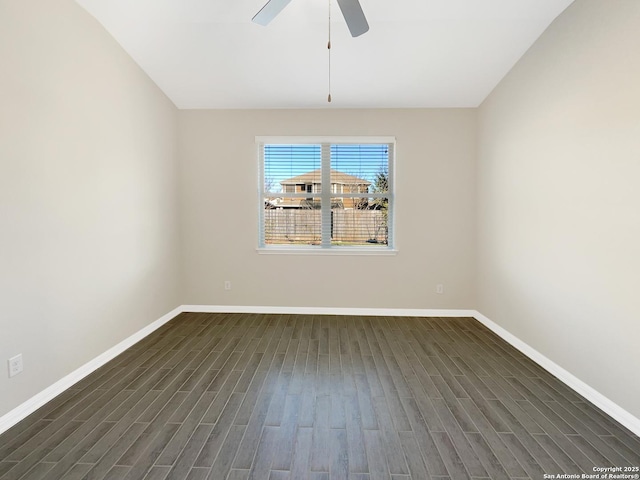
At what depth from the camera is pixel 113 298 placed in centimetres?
291

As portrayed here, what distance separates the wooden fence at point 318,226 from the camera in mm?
4176

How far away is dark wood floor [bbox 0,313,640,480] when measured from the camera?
163 centimetres

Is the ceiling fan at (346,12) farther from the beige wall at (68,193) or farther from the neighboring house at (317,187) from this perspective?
the neighboring house at (317,187)

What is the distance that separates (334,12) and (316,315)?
3.31m

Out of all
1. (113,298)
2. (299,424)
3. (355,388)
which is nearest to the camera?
(299,424)

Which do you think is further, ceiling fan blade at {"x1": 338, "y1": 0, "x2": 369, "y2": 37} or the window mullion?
the window mullion

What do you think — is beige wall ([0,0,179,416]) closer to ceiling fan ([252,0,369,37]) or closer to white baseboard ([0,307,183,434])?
white baseboard ([0,307,183,434])

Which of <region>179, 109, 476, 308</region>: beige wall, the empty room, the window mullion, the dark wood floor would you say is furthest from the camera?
the window mullion

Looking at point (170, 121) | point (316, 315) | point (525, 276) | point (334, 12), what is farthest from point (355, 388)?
point (170, 121)

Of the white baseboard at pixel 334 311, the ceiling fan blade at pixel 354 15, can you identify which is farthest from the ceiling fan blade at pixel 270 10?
the white baseboard at pixel 334 311

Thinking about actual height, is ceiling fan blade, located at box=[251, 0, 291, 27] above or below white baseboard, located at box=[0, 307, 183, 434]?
above

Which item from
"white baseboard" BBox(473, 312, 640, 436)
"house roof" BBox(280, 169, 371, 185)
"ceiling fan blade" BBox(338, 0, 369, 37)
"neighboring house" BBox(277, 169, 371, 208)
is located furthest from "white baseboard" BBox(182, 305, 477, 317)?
"ceiling fan blade" BBox(338, 0, 369, 37)

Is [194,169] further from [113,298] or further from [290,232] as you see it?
[113,298]

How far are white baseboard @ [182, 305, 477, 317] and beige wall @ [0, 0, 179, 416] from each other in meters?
0.80
